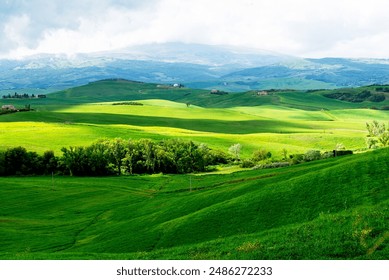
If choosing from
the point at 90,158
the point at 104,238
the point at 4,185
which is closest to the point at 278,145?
the point at 90,158

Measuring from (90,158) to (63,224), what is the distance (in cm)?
6410

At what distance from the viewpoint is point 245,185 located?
6081 cm

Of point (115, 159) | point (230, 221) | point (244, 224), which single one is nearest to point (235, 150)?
point (115, 159)

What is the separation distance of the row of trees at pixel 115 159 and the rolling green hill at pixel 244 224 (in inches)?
1997

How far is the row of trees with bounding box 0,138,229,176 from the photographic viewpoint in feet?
449

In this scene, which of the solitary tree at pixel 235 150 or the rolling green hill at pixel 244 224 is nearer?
the rolling green hill at pixel 244 224

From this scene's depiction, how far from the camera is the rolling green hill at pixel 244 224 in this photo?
33.4 m

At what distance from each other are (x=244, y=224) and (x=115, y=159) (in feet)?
347

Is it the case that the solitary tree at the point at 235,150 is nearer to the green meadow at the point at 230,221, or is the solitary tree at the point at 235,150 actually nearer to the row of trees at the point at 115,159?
the row of trees at the point at 115,159

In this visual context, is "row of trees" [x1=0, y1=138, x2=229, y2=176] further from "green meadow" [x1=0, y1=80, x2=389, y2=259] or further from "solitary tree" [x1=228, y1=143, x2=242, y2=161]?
"green meadow" [x1=0, y1=80, x2=389, y2=259]

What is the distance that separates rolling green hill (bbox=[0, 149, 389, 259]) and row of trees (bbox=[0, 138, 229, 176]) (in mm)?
50731

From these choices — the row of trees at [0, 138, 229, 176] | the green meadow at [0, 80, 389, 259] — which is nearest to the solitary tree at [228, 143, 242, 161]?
the row of trees at [0, 138, 229, 176]

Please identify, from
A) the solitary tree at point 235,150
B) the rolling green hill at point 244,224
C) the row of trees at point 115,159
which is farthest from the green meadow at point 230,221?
the solitary tree at point 235,150

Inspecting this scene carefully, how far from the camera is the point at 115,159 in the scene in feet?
482
